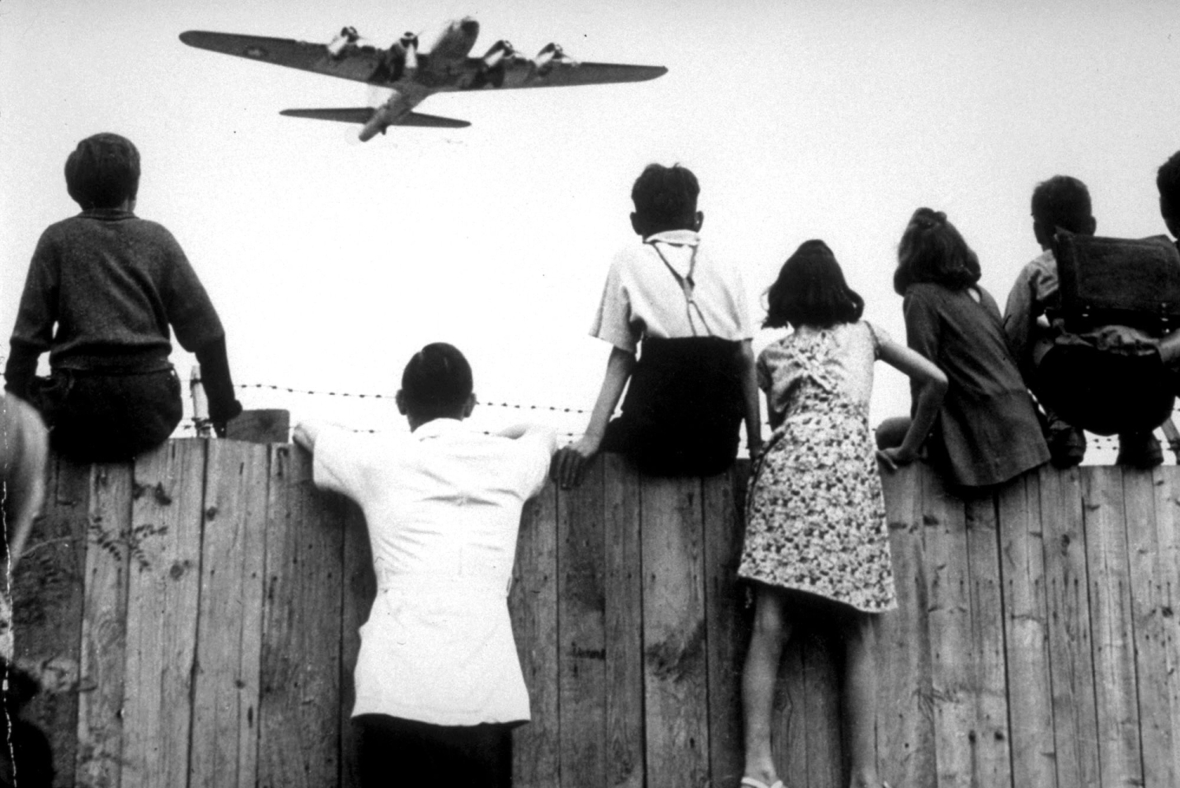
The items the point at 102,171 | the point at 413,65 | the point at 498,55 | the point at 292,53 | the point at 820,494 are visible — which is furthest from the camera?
the point at 292,53

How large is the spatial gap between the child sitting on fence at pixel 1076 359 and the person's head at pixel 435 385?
6.82 feet

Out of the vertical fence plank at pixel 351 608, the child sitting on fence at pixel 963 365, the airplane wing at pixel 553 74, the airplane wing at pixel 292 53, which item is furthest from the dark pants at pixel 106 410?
the airplane wing at pixel 292 53

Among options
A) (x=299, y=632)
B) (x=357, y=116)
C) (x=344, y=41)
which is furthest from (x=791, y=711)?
(x=357, y=116)

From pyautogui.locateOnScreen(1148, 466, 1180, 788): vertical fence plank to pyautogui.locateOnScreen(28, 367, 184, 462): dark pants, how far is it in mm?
3405

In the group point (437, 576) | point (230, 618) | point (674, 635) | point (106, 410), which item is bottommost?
point (674, 635)

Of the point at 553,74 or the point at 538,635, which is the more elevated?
the point at 553,74

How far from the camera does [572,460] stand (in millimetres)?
4180

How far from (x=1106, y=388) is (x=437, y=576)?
2.42 metres

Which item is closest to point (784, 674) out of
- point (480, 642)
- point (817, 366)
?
point (817, 366)

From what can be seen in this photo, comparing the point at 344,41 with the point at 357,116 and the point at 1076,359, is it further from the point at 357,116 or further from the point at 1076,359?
the point at 1076,359

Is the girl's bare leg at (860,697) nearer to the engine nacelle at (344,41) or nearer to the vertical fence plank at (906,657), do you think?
the vertical fence plank at (906,657)

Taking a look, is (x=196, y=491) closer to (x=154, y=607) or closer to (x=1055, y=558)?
(x=154, y=607)

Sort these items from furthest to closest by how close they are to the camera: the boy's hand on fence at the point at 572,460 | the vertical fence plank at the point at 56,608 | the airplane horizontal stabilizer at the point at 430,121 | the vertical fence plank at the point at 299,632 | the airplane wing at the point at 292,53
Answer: the airplane horizontal stabilizer at the point at 430,121, the airplane wing at the point at 292,53, the boy's hand on fence at the point at 572,460, the vertical fence plank at the point at 299,632, the vertical fence plank at the point at 56,608

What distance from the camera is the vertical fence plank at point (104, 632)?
3.76 metres
